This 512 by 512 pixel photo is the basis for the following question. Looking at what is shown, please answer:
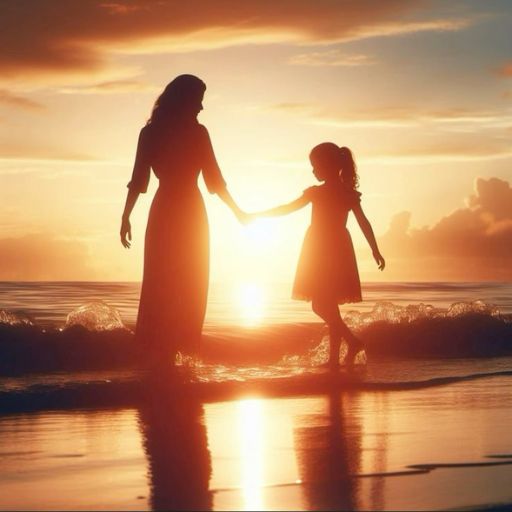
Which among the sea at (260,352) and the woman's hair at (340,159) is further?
the woman's hair at (340,159)

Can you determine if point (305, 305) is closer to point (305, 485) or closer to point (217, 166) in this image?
point (217, 166)

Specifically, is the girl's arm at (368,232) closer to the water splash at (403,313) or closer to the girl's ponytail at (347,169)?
the girl's ponytail at (347,169)

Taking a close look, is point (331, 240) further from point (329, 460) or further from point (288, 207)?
point (329, 460)

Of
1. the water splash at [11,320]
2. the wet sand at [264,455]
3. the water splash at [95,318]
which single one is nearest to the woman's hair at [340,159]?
the wet sand at [264,455]

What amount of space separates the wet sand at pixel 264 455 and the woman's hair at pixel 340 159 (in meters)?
3.29

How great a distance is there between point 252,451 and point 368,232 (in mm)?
5502

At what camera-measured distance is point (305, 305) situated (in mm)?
25500

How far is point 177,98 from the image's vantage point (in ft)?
31.1

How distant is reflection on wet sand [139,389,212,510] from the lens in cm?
499

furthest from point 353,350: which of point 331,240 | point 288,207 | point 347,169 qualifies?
point 347,169

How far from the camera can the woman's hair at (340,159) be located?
1131 centimetres

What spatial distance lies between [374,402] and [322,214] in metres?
3.12

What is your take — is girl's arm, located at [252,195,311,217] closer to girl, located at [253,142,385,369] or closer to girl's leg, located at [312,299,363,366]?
girl, located at [253,142,385,369]

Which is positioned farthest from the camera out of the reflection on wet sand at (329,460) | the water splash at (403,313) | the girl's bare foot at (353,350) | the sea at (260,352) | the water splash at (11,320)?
the water splash at (403,313)
